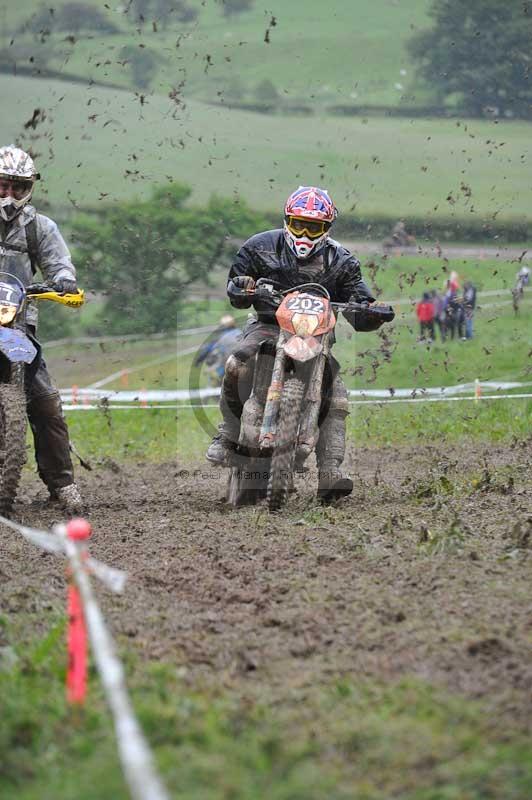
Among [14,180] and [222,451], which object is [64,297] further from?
[222,451]

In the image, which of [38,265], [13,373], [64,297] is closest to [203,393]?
[38,265]

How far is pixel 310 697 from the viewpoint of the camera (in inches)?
198

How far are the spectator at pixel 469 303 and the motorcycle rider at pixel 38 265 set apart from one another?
13.2 meters

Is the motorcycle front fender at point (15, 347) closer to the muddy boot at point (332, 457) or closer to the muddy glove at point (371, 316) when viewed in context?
the muddy boot at point (332, 457)

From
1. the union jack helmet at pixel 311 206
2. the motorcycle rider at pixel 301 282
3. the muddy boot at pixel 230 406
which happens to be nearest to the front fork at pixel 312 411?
the motorcycle rider at pixel 301 282

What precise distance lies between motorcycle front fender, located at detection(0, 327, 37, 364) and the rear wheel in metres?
1.92

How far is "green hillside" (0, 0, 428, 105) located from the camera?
36.4 meters

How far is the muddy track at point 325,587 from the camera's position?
542 cm

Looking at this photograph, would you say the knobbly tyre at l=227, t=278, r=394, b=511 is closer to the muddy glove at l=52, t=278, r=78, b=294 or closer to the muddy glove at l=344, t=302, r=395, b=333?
the muddy glove at l=344, t=302, r=395, b=333

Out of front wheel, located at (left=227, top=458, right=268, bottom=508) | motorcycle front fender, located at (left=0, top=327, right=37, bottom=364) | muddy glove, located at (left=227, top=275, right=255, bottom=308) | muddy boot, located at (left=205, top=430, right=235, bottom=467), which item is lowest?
front wheel, located at (left=227, top=458, right=268, bottom=508)

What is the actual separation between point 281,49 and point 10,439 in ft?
111

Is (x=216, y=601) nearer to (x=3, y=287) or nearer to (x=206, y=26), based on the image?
(x=3, y=287)

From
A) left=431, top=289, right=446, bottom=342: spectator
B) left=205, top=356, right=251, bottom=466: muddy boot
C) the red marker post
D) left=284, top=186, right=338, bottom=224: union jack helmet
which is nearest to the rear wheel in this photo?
left=205, top=356, right=251, bottom=466: muddy boot

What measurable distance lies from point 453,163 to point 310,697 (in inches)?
1193
